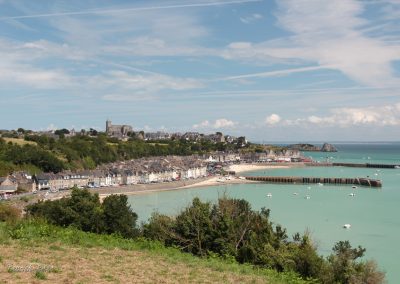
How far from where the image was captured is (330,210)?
4597 cm

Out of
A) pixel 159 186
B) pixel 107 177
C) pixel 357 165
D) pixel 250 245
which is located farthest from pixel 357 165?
pixel 250 245

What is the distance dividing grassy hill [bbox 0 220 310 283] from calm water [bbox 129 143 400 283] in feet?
38.1

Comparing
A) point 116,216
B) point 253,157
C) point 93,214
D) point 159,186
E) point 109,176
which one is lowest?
point 159,186

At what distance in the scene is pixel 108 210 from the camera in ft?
82.3

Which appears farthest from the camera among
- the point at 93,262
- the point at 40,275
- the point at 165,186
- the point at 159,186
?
the point at 165,186

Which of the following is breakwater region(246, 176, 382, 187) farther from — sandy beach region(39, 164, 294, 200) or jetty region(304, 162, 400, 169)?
jetty region(304, 162, 400, 169)

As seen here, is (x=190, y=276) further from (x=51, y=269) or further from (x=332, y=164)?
(x=332, y=164)

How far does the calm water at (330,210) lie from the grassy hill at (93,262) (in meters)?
11.6

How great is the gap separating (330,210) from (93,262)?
40.8 m

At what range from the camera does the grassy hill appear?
714 cm

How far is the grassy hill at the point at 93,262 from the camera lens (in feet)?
23.4

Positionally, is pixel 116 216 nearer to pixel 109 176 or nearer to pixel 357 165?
pixel 109 176

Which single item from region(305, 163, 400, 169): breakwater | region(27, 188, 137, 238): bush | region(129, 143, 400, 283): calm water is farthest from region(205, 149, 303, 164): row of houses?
region(27, 188, 137, 238): bush

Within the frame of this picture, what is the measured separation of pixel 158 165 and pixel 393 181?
1596 inches
